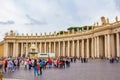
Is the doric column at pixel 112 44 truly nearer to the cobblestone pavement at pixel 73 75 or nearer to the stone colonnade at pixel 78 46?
the stone colonnade at pixel 78 46

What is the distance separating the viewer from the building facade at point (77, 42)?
70.4 m

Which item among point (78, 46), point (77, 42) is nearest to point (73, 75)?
point (78, 46)

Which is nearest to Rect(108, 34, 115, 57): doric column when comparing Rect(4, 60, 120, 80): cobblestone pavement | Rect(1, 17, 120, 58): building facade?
Rect(1, 17, 120, 58): building facade

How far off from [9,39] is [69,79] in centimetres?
9157

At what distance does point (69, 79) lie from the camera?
2205 centimetres

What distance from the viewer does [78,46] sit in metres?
91.1

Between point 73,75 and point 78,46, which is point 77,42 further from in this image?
point 73,75

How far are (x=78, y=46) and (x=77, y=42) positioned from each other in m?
1.63

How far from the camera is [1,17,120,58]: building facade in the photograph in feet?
231

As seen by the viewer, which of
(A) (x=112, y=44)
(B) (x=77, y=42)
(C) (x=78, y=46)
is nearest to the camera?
(A) (x=112, y=44)

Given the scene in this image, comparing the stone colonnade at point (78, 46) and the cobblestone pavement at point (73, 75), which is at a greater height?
the stone colonnade at point (78, 46)

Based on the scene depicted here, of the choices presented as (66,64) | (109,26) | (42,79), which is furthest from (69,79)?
(109,26)

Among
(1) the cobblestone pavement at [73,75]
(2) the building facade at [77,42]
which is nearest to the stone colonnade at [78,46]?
(2) the building facade at [77,42]

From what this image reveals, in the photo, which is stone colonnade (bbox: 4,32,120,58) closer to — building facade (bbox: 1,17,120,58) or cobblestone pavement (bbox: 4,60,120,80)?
building facade (bbox: 1,17,120,58)
